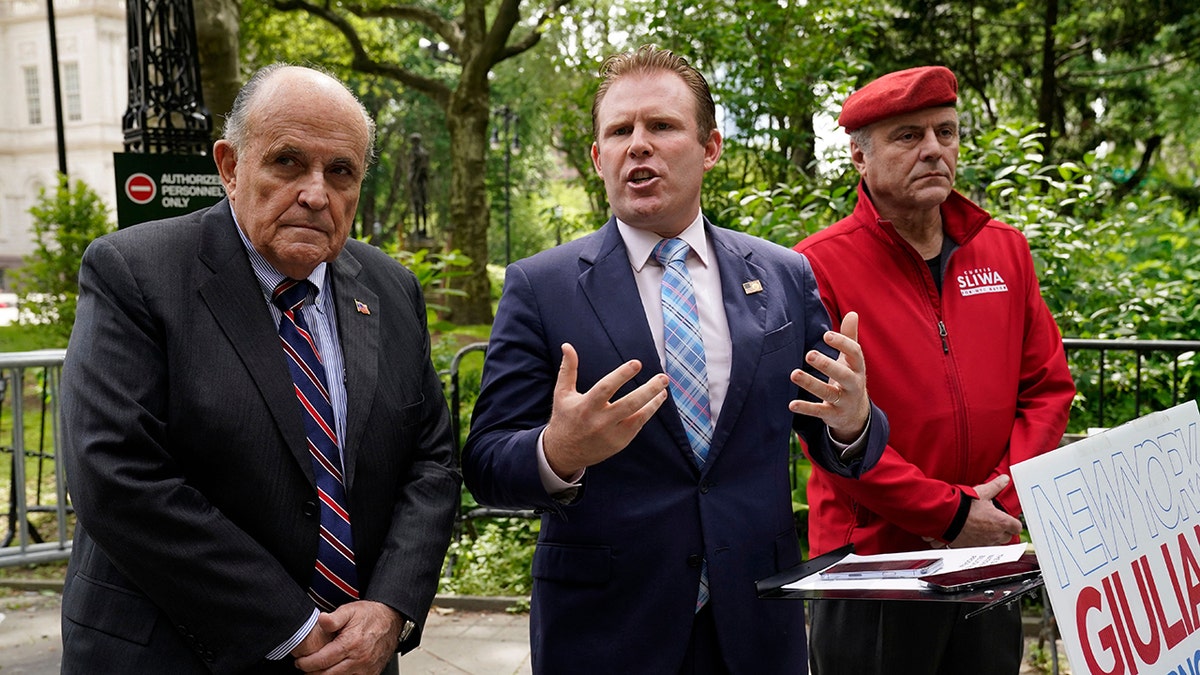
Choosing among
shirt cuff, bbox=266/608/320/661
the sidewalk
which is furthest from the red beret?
the sidewalk

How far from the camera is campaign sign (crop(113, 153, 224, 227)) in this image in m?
5.85

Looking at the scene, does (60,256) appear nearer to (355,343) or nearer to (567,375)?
(355,343)

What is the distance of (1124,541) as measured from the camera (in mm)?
2307

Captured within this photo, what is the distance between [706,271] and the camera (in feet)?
8.30

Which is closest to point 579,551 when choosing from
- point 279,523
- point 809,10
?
point 279,523

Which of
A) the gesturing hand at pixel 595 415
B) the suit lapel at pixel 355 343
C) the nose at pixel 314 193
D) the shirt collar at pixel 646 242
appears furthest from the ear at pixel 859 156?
the nose at pixel 314 193

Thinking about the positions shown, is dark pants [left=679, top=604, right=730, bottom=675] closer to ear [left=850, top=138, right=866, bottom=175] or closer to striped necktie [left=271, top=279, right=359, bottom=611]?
striped necktie [left=271, top=279, right=359, bottom=611]

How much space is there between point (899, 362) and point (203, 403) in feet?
6.05

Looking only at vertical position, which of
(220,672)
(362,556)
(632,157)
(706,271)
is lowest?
(220,672)

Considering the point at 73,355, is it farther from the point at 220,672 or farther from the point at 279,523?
the point at 220,672

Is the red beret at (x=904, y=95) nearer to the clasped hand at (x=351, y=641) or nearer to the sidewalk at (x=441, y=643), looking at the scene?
the clasped hand at (x=351, y=641)

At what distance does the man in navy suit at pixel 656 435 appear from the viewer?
90.8 inches

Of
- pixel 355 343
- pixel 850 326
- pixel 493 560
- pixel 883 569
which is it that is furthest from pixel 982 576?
pixel 493 560

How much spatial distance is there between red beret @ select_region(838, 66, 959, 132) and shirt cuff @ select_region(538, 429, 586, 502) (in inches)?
60.1
